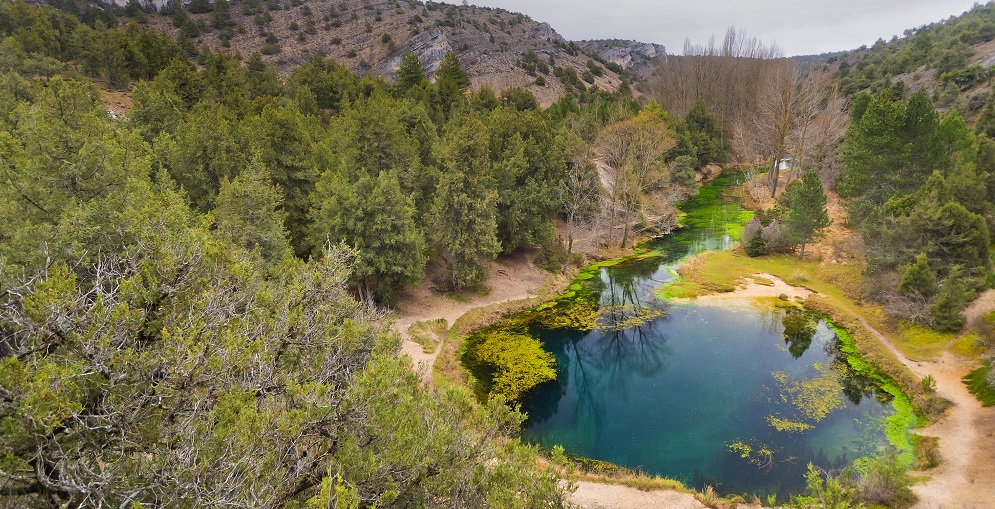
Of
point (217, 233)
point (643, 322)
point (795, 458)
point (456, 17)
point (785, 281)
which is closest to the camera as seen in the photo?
point (795, 458)

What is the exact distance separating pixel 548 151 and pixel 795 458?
29.6 metres

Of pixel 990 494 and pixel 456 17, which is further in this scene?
pixel 456 17

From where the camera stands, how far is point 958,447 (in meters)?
19.4

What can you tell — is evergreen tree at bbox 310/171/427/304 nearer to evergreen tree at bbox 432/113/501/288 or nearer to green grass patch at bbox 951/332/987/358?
evergreen tree at bbox 432/113/501/288

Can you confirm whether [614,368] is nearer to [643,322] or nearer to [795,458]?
[643,322]

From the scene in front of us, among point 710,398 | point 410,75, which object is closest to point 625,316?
point 710,398

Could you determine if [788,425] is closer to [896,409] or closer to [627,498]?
[896,409]

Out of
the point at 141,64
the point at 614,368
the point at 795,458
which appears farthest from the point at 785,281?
the point at 141,64

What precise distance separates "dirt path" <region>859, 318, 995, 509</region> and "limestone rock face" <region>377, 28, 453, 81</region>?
299 ft

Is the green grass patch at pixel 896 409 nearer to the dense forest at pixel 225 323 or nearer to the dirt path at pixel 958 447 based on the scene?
the dirt path at pixel 958 447

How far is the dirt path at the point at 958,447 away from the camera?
16672 mm

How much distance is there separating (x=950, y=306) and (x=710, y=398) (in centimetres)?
1439

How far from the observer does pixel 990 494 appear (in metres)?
16.7

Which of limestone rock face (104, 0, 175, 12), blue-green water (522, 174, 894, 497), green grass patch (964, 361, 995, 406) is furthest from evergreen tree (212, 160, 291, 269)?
limestone rock face (104, 0, 175, 12)
